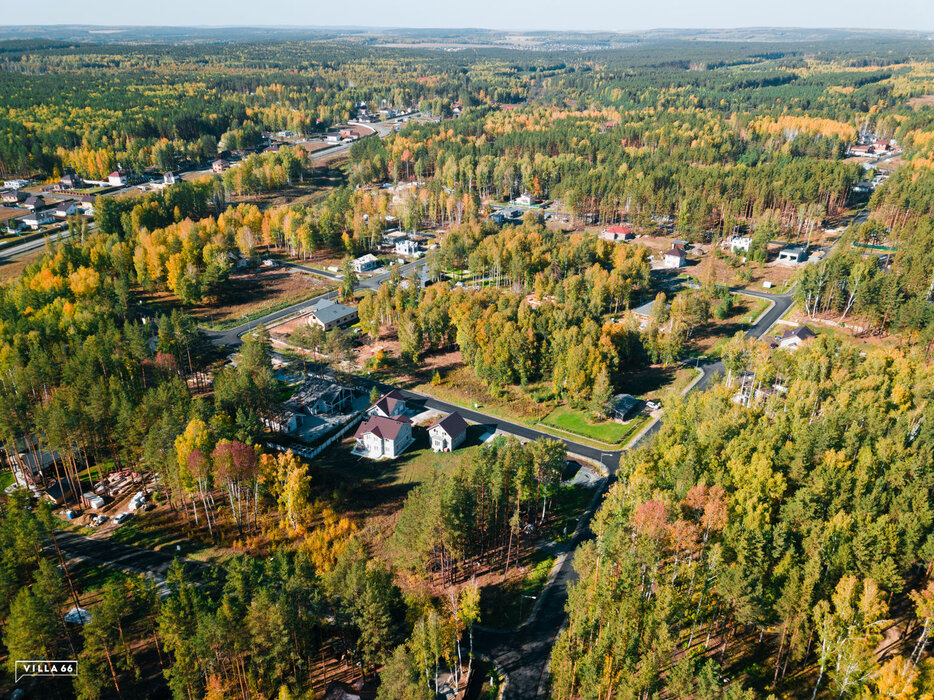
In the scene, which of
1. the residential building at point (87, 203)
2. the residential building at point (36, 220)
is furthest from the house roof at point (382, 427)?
the residential building at point (87, 203)

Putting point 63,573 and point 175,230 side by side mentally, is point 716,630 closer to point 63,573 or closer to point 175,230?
point 63,573

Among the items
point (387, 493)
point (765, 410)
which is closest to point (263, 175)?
point (387, 493)

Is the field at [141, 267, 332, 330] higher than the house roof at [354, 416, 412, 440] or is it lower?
higher

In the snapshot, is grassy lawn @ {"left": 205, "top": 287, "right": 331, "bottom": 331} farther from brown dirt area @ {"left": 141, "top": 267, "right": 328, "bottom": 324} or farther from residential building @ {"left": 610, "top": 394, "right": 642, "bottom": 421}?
residential building @ {"left": 610, "top": 394, "right": 642, "bottom": 421}

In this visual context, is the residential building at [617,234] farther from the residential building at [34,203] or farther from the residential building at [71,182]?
the residential building at [71,182]

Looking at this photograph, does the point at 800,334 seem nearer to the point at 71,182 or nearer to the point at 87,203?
the point at 87,203

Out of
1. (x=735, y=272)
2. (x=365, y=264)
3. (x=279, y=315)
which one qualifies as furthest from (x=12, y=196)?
(x=735, y=272)

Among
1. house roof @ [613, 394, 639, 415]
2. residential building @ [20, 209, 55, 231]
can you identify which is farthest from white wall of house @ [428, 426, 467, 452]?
residential building @ [20, 209, 55, 231]
